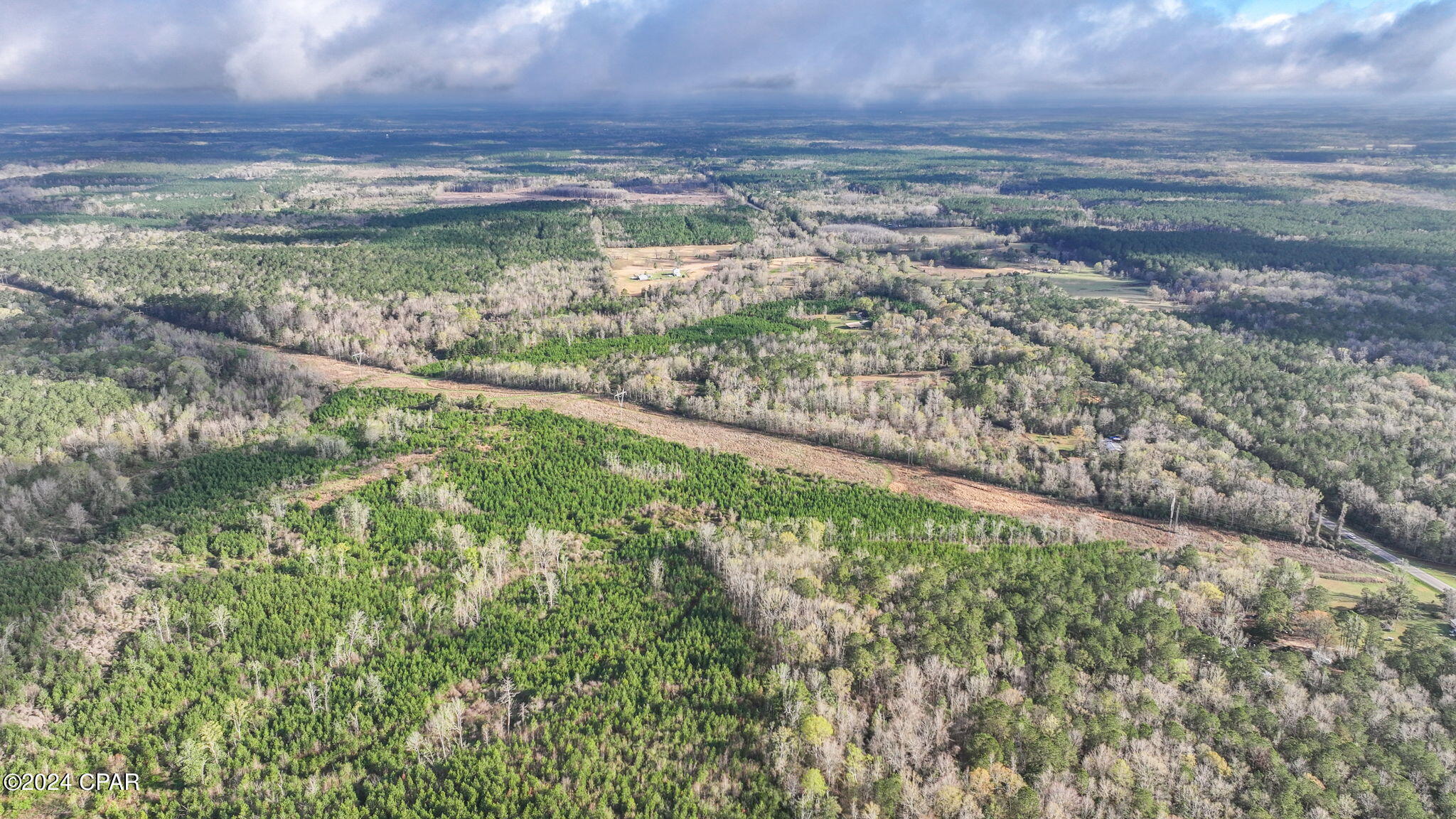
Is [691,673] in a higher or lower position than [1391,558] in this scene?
higher

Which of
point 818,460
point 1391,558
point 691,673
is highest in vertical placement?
point 818,460

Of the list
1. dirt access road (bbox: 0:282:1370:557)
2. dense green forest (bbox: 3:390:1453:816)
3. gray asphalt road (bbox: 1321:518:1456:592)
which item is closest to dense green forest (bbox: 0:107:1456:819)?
dense green forest (bbox: 3:390:1453:816)

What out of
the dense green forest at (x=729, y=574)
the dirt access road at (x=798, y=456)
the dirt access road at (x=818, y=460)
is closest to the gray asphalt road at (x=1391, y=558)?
the dense green forest at (x=729, y=574)

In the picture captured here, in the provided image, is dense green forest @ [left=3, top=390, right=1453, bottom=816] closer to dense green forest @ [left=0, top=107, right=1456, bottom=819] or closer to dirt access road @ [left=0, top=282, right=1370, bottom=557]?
dense green forest @ [left=0, top=107, right=1456, bottom=819]

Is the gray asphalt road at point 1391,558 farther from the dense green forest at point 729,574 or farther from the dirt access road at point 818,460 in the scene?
the dirt access road at point 818,460

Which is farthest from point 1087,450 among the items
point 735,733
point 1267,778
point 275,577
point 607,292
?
point 607,292

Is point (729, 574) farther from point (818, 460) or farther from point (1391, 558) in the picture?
point (1391, 558)

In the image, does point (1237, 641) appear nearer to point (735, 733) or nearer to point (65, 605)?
point (735, 733)

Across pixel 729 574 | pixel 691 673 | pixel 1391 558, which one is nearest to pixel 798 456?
pixel 729 574
